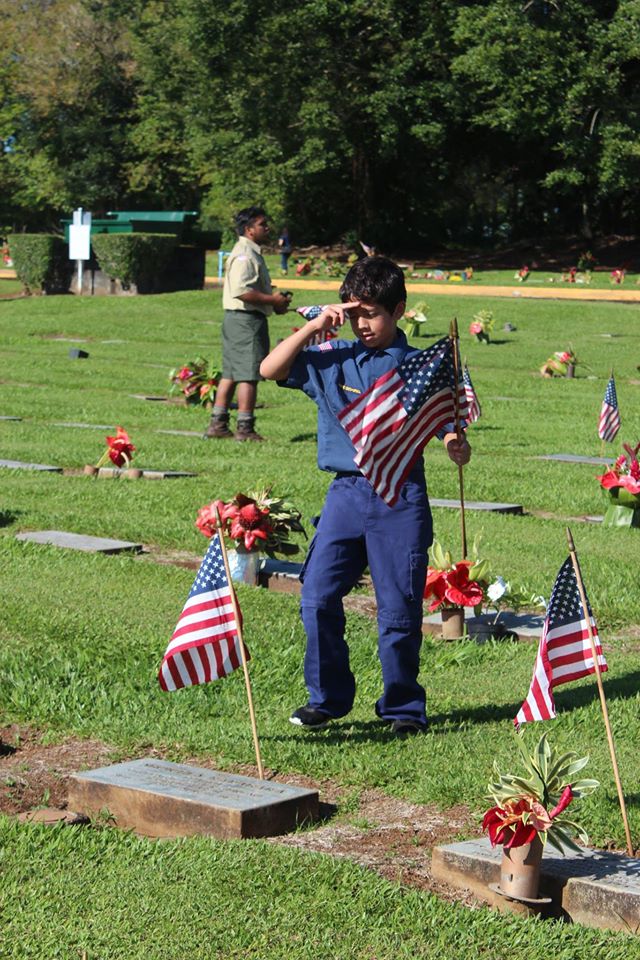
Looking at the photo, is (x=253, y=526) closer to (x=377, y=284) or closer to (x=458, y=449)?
(x=458, y=449)

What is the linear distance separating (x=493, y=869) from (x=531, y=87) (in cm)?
3828

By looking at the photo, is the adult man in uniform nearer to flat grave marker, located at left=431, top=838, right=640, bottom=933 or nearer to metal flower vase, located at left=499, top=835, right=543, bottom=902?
flat grave marker, located at left=431, top=838, right=640, bottom=933

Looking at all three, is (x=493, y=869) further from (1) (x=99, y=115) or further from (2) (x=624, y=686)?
(1) (x=99, y=115)

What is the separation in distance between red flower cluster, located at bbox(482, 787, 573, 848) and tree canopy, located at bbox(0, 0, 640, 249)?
37.6m

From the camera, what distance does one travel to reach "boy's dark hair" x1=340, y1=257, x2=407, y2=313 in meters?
5.50

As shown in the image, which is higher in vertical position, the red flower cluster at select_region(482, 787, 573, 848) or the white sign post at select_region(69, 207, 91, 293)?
the white sign post at select_region(69, 207, 91, 293)

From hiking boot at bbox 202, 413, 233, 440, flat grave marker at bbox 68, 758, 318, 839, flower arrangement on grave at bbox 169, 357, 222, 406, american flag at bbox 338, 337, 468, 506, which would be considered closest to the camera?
flat grave marker at bbox 68, 758, 318, 839

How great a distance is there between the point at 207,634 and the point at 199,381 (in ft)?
39.6

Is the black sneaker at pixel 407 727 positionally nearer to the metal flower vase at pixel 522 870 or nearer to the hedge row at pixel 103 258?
the metal flower vase at pixel 522 870

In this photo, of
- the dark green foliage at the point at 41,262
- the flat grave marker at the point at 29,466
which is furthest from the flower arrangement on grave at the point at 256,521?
the dark green foliage at the point at 41,262

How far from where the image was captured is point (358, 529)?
559 centimetres

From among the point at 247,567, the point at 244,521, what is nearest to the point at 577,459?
the point at 247,567

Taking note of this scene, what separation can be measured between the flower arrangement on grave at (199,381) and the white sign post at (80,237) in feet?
48.1

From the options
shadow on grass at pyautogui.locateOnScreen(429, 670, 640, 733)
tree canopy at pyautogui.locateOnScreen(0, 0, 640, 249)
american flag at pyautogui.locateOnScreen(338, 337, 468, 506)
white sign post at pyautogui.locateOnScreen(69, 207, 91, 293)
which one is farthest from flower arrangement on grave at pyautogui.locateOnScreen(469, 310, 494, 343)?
american flag at pyautogui.locateOnScreen(338, 337, 468, 506)
